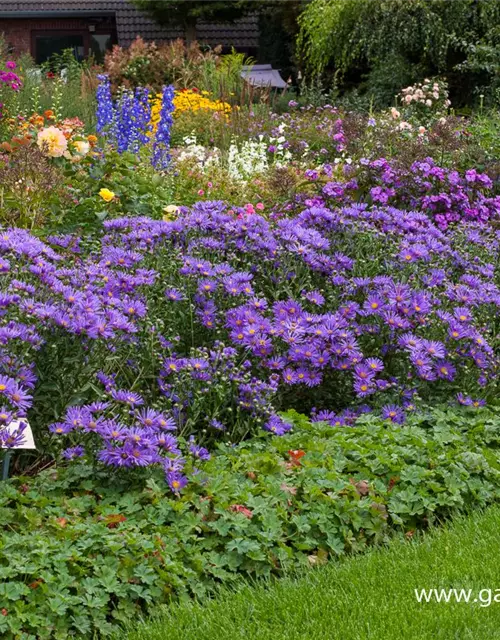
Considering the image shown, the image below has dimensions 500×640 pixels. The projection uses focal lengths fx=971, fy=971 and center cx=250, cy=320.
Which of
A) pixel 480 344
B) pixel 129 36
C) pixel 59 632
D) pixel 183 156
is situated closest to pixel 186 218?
pixel 480 344

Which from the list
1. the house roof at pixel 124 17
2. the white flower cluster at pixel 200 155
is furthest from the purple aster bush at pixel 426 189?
the house roof at pixel 124 17

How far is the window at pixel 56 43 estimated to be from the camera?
99.9 feet

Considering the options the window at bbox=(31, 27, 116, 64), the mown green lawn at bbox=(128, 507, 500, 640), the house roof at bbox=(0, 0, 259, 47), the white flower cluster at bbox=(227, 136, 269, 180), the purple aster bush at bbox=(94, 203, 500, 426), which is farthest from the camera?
the window at bbox=(31, 27, 116, 64)

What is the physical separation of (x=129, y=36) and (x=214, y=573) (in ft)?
92.7

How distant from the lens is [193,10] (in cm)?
2642

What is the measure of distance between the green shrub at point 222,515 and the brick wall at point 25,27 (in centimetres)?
2843

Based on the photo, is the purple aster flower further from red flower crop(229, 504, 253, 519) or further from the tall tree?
the tall tree

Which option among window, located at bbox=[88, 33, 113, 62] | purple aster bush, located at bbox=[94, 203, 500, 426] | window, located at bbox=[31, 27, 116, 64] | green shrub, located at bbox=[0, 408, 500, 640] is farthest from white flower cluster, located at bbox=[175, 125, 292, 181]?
window, located at bbox=[88, 33, 113, 62]

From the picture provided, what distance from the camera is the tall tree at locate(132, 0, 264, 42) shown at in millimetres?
26250

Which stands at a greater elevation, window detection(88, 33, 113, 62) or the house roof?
the house roof

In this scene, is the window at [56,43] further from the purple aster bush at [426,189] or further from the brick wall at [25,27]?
the purple aster bush at [426,189]

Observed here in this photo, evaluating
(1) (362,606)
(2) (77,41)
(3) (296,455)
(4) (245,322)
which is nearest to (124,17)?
(2) (77,41)

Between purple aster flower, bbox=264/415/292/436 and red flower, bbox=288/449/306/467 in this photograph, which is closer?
red flower, bbox=288/449/306/467

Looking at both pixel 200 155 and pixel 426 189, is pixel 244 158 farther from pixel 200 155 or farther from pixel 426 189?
pixel 426 189
